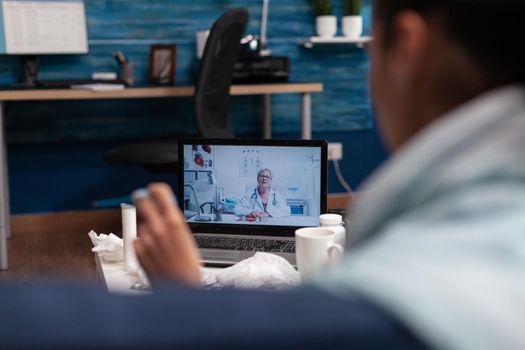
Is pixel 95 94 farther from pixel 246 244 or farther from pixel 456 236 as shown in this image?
pixel 456 236

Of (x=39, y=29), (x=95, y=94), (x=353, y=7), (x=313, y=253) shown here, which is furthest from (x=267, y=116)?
(x=313, y=253)

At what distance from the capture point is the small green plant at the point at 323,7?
4395 millimetres

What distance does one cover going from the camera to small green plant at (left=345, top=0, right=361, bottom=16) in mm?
4453

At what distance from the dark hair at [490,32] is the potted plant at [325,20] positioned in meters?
3.95

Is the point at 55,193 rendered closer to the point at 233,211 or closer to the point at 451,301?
the point at 233,211

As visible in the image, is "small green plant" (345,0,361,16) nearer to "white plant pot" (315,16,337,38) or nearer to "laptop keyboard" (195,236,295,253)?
"white plant pot" (315,16,337,38)

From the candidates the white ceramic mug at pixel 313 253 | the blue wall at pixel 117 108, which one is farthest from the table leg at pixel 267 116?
the white ceramic mug at pixel 313 253

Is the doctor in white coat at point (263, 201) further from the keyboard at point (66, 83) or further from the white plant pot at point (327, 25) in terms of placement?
the white plant pot at point (327, 25)

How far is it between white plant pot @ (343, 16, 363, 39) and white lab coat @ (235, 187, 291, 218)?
112 inches

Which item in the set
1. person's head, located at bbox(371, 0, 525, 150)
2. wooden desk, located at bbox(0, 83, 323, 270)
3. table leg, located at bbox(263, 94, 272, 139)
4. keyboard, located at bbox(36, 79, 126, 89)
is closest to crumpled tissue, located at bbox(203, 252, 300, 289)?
person's head, located at bbox(371, 0, 525, 150)

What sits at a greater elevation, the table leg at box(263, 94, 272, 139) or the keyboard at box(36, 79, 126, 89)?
the keyboard at box(36, 79, 126, 89)

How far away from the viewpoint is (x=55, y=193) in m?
4.31

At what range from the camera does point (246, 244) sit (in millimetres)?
1701

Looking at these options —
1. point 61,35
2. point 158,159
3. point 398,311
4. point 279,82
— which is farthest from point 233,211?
point 61,35
